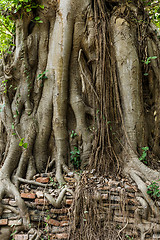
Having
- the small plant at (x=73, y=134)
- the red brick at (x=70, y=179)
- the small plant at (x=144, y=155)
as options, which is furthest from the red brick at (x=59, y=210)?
the small plant at (x=144, y=155)

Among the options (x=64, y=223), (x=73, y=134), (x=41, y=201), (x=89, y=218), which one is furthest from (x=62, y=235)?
(x=73, y=134)

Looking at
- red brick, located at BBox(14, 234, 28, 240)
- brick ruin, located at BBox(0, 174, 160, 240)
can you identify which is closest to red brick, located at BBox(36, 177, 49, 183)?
brick ruin, located at BBox(0, 174, 160, 240)

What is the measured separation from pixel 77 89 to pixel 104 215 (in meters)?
2.14

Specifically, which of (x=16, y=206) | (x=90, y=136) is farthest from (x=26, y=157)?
(x=90, y=136)

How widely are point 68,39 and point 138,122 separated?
1929 mm

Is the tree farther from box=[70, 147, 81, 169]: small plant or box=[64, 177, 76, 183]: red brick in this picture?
box=[64, 177, 76, 183]: red brick

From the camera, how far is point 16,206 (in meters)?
2.76

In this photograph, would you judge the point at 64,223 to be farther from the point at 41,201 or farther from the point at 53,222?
the point at 41,201

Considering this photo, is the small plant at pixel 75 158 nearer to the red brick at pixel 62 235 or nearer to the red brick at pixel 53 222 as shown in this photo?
the red brick at pixel 53 222

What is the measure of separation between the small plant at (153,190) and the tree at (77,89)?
0.56 m

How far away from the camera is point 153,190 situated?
2.56 meters

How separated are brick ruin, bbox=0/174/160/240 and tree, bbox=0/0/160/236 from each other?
0.44 meters

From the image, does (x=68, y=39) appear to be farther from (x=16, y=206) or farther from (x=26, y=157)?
(x=16, y=206)

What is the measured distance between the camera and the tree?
3324 mm
